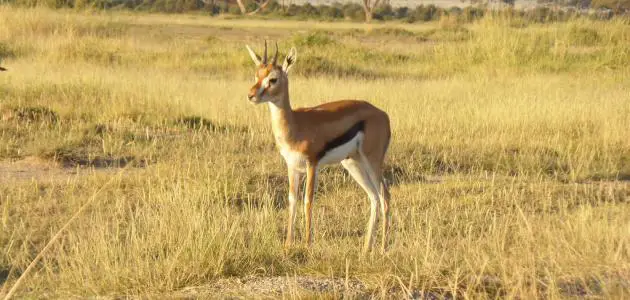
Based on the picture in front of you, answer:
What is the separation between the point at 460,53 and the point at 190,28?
18.6 m

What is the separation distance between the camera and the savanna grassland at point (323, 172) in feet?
13.9

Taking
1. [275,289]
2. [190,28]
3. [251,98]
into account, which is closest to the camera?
[275,289]

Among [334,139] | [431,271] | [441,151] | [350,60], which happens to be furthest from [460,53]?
[431,271]

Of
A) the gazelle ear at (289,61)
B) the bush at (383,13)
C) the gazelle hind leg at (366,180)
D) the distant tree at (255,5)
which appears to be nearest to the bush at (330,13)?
the bush at (383,13)

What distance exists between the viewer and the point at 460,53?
17047mm

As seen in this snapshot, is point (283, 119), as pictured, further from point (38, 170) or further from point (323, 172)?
point (38, 170)

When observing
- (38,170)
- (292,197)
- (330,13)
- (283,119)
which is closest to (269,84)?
(283,119)

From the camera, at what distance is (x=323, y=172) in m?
7.84

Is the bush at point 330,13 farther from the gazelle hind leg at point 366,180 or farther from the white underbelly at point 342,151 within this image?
the white underbelly at point 342,151

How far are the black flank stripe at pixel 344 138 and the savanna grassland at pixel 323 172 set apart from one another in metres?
0.51

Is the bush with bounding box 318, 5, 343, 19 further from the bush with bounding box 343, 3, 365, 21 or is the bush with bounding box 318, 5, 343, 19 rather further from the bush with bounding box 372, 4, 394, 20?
the bush with bounding box 372, 4, 394, 20

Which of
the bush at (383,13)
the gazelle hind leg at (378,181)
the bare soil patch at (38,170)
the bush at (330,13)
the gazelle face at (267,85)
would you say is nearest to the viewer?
the gazelle face at (267,85)

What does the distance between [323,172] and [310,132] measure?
2504mm

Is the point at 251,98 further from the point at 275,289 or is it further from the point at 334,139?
the point at 275,289
